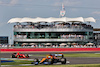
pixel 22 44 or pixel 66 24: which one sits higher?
pixel 66 24

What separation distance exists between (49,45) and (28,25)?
8479mm

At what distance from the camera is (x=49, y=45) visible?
6856 cm

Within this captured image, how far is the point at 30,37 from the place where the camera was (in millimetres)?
68188

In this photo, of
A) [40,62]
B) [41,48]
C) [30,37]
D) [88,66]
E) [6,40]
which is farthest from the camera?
[6,40]

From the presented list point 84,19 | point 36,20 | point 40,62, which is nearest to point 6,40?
point 36,20

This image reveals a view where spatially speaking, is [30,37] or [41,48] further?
[30,37]

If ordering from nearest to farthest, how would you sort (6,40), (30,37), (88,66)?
(88,66)
(30,37)
(6,40)

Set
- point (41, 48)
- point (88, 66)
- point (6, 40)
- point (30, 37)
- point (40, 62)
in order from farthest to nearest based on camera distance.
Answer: point (6, 40) → point (30, 37) → point (41, 48) → point (40, 62) → point (88, 66)

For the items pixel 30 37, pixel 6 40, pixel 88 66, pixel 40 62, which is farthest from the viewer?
pixel 6 40

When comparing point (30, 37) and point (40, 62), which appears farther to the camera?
point (30, 37)

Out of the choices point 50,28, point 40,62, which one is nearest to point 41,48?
point 50,28

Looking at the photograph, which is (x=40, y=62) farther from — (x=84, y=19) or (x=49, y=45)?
(x=84, y=19)

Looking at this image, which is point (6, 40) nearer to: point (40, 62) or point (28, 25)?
point (28, 25)

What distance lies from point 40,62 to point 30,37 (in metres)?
39.2
